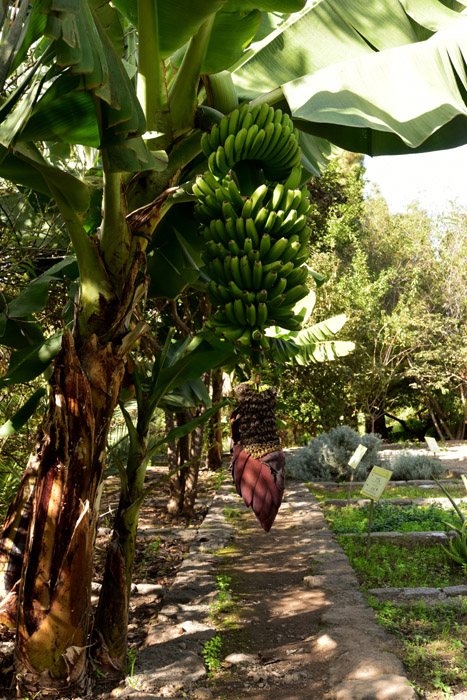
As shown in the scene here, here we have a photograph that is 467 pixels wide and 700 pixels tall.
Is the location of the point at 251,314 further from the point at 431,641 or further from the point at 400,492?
the point at 400,492

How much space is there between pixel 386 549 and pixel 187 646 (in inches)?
114

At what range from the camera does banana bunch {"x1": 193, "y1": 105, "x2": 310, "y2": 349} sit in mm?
2068

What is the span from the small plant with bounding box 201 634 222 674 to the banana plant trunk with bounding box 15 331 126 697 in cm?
102

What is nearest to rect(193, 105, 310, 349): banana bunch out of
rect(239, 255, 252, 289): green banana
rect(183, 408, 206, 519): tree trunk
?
rect(239, 255, 252, 289): green banana

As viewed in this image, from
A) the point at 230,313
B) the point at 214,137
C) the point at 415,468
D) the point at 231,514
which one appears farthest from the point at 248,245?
the point at 415,468

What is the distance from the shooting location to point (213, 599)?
448 centimetres

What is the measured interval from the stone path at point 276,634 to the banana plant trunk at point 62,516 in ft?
1.89

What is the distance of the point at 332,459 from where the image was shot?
10500 millimetres

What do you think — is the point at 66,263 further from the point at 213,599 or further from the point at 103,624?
the point at 213,599

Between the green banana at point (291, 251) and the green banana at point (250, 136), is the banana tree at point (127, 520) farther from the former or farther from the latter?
the green banana at point (250, 136)

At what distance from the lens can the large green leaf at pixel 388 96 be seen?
7.59ft

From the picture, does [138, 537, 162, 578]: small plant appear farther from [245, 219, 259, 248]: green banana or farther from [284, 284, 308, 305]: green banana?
[245, 219, 259, 248]: green banana

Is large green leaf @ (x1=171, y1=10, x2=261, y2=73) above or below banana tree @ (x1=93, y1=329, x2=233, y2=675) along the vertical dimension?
above

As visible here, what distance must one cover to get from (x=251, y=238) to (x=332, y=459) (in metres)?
8.97
